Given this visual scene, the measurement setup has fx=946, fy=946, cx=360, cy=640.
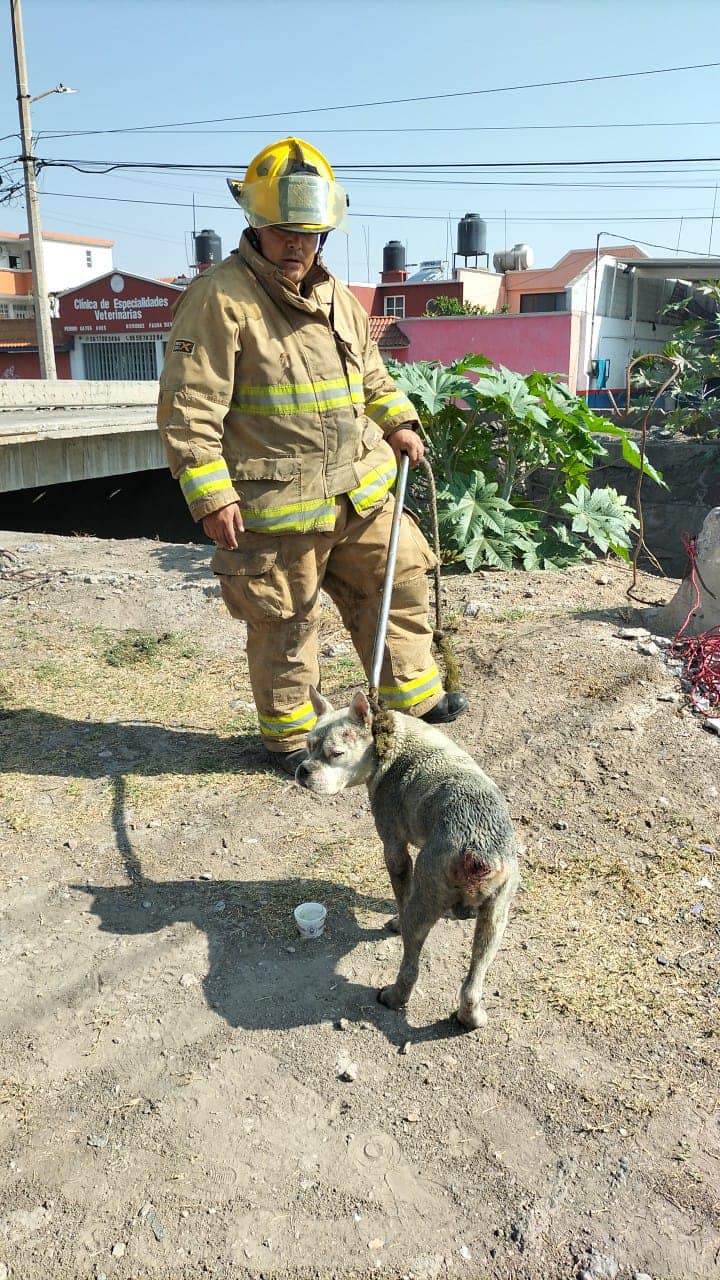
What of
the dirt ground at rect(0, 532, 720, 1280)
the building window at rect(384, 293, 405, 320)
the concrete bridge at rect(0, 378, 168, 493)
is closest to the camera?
the dirt ground at rect(0, 532, 720, 1280)

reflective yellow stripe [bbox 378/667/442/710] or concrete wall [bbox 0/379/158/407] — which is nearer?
reflective yellow stripe [bbox 378/667/442/710]

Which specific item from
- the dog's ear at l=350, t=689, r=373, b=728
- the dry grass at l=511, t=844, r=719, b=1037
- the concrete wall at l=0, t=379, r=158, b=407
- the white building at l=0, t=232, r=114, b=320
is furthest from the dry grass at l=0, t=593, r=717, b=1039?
the white building at l=0, t=232, r=114, b=320

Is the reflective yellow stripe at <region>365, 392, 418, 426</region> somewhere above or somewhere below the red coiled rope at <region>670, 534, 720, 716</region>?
above

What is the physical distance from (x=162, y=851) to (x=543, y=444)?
17.3 ft

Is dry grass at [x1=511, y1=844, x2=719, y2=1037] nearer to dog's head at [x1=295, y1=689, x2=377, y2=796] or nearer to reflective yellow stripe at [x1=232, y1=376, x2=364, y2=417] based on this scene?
dog's head at [x1=295, y1=689, x2=377, y2=796]

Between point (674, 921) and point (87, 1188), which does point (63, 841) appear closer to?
point (87, 1188)

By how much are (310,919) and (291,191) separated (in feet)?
9.16

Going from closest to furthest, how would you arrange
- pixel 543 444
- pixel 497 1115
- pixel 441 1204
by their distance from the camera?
pixel 441 1204
pixel 497 1115
pixel 543 444

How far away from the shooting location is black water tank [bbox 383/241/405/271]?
42.5 metres

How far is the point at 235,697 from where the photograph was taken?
559 cm

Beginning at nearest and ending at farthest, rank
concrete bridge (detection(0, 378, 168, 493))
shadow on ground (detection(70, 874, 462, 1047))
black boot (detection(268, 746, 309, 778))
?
shadow on ground (detection(70, 874, 462, 1047)) → black boot (detection(268, 746, 309, 778)) → concrete bridge (detection(0, 378, 168, 493))

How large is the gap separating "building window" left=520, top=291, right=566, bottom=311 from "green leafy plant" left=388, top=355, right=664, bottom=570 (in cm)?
2407

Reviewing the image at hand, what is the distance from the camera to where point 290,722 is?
4500mm

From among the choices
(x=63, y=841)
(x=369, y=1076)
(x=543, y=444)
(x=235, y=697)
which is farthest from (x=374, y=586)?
(x=543, y=444)
